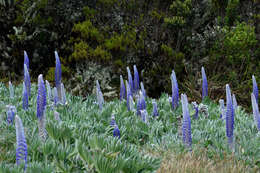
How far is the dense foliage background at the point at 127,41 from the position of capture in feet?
29.9

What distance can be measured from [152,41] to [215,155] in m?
6.90

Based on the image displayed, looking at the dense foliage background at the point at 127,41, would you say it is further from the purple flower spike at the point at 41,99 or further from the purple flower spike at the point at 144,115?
the purple flower spike at the point at 41,99

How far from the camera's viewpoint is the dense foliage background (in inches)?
358

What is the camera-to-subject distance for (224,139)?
152 inches

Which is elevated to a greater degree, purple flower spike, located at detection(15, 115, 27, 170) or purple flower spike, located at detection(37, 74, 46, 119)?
purple flower spike, located at detection(37, 74, 46, 119)

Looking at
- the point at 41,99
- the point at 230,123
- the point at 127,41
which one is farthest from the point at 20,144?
the point at 127,41

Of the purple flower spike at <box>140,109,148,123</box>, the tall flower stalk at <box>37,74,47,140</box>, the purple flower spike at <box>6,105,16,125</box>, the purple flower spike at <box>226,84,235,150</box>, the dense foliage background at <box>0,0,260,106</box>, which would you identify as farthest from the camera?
the dense foliage background at <box>0,0,260,106</box>

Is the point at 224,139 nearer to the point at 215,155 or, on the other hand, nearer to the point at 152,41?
the point at 215,155

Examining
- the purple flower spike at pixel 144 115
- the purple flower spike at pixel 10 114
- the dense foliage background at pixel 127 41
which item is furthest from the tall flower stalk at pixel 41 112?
the dense foliage background at pixel 127 41

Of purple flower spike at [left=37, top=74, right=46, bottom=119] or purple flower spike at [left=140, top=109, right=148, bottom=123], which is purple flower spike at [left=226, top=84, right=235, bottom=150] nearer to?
purple flower spike at [left=140, top=109, right=148, bottom=123]

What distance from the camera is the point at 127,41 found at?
9297mm

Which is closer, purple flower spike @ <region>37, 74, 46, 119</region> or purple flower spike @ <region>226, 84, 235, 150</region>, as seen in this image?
purple flower spike @ <region>37, 74, 46, 119</region>

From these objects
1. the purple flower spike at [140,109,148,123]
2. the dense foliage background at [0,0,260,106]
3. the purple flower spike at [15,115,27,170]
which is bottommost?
the purple flower spike at [15,115,27,170]

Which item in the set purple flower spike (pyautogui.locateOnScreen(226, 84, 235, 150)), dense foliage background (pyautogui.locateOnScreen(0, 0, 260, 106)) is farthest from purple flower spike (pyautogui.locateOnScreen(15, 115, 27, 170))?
dense foliage background (pyautogui.locateOnScreen(0, 0, 260, 106))
